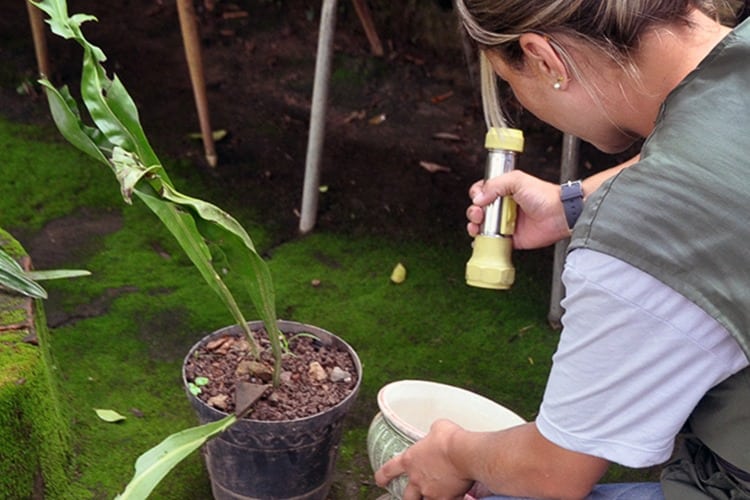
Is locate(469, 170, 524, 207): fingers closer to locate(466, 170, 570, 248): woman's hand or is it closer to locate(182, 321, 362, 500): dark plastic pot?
locate(466, 170, 570, 248): woman's hand

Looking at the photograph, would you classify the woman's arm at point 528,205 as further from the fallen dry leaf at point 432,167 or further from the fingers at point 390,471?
the fallen dry leaf at point 432,167

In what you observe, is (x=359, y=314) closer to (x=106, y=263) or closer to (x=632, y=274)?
(x=106, y=263)

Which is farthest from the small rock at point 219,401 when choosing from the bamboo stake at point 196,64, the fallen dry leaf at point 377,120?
the fallen dry leaf at point 377,120

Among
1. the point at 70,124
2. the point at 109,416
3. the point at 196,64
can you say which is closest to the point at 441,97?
the point at 196,64

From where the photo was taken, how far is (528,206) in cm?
139

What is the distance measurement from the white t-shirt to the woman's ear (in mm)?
212

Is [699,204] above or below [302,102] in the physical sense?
above

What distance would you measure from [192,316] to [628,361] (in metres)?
1.33

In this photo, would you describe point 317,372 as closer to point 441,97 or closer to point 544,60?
point 544,60

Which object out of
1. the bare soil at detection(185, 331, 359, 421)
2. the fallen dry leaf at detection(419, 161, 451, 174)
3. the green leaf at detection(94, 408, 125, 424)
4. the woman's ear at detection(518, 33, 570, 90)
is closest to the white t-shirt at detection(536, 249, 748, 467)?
the woman's ear at detection(518, 33, 570, 90)

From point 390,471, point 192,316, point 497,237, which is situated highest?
point 497,237

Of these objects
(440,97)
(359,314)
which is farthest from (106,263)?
(440,97)

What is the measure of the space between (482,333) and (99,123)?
3.45 ft

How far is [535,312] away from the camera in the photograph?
84.6 inches
